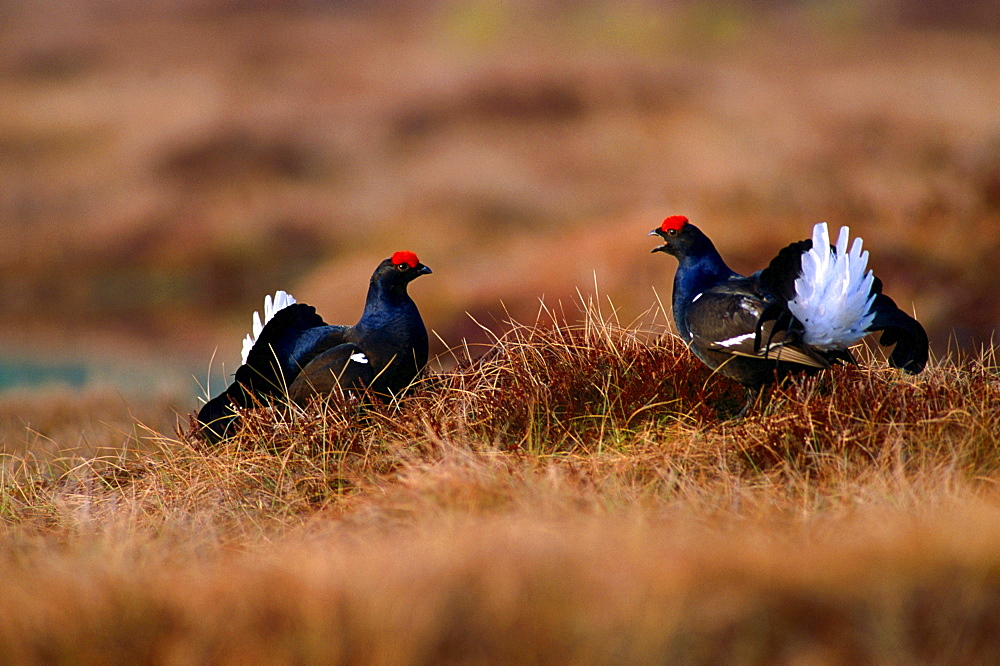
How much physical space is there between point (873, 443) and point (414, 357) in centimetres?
204

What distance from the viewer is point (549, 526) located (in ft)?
9.45

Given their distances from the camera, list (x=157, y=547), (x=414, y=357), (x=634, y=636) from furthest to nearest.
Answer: (x=414, y=357)
(x=157, y=547)
(x=634, y=636)

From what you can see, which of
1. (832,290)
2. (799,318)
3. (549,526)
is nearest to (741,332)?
(799,318)

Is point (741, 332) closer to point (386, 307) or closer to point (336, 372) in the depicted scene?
point (386, 307)

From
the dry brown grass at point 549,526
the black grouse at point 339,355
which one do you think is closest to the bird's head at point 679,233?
the dry brown grass at point 549,526

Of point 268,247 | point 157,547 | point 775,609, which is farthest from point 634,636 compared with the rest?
point 268,247

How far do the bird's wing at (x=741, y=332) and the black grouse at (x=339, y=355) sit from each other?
50.9 inches

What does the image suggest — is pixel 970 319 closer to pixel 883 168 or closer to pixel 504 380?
pixel 883 168

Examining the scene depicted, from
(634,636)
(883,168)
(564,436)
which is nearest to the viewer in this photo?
(634,636)

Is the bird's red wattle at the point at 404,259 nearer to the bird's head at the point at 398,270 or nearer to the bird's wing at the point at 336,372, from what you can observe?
the bird's head at the point at 398,270

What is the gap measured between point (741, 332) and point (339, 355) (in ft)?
6.02

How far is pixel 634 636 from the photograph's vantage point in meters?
2.31

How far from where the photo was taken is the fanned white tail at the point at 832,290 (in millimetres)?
3898

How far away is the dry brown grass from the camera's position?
2371 millimetres
